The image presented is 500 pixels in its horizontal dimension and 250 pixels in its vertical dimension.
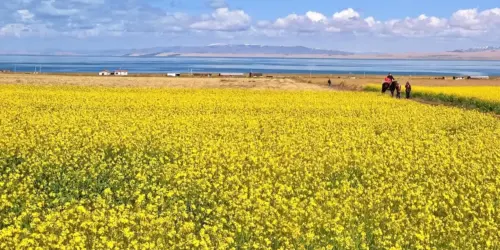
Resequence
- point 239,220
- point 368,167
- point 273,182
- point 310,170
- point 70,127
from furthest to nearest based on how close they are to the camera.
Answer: point 70,127 < point 368,167 < point 310,170 < point 273,182 < point 239,220

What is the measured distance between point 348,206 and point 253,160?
181 inches

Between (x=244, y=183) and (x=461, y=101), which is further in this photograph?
(x=461, y=101)

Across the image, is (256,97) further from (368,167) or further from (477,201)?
(477,201)

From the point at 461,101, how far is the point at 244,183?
34.2m

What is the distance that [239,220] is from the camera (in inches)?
423

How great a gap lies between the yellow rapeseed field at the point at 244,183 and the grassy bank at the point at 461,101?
12.3 meters

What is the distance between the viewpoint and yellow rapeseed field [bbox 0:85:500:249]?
9.73 metres

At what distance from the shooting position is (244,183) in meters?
13.8

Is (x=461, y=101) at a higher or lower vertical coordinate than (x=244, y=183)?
higher

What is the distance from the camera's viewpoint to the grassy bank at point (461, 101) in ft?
130

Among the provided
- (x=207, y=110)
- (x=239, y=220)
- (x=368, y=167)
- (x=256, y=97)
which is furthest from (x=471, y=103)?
(x=239, y=220)

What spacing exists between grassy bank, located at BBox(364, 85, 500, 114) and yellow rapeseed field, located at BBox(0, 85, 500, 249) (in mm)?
12329

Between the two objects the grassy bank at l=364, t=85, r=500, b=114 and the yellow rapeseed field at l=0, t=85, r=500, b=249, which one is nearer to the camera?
the yellow rapeseed field at l=0, t=85, r=500, b=249

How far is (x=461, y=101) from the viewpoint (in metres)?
44.7
